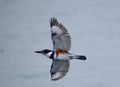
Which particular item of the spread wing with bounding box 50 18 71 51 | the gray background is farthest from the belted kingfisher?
the gray background

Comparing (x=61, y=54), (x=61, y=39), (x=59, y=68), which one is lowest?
(x=59, y=68)

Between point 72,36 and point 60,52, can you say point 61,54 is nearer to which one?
point 60,52

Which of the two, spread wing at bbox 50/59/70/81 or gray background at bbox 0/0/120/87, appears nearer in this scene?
spread wing at bbox 50/59/70/81

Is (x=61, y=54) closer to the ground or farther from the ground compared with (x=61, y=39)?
closer to the ground

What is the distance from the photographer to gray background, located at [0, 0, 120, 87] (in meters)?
5.63

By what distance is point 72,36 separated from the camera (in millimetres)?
6695

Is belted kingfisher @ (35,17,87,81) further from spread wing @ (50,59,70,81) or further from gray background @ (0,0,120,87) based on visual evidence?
gray background @ (0,0,120,87)

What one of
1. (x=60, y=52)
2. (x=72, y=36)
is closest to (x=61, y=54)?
(x=60, y=52)

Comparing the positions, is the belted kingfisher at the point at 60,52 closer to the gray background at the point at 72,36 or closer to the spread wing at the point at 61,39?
the spread wing at the point at 61,39

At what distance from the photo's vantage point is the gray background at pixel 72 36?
5.63 m

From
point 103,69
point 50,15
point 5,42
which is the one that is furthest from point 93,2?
point 103,69

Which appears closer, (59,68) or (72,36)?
(59,68)

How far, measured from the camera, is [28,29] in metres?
7.05

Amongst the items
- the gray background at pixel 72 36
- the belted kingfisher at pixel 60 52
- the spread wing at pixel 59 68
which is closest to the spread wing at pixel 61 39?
the belted kingfisher at pixel 60 52
